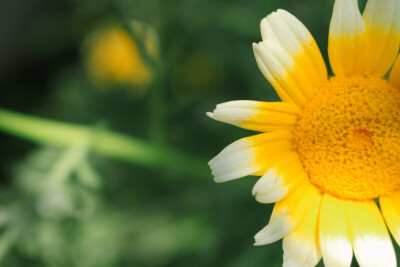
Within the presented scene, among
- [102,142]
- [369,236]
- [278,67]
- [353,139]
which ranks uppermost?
[102,142]

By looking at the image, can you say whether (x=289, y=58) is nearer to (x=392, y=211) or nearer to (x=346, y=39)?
(x=346, y=39)

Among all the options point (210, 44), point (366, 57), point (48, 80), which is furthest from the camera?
point (48, 80)

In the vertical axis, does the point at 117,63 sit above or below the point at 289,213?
above

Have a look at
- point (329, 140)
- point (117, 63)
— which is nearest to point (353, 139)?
point (329, 140)

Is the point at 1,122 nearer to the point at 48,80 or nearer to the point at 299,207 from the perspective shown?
the point at 299,207

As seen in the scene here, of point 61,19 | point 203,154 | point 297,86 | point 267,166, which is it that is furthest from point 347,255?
point 61,19

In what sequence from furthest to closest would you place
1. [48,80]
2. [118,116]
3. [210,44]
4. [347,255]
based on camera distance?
[48,80], [118,116], [210,44], [347,255]

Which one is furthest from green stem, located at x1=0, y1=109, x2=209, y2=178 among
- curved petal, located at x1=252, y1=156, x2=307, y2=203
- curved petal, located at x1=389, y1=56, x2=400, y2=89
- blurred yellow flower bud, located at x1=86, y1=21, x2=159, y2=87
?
blurred yellow flower bud, located at x1=86, y1=21, x2=159, y2=87

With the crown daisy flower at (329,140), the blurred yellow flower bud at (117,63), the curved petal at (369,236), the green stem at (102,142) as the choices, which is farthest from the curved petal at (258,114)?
the blurred yellow flower bud at (117,63)
